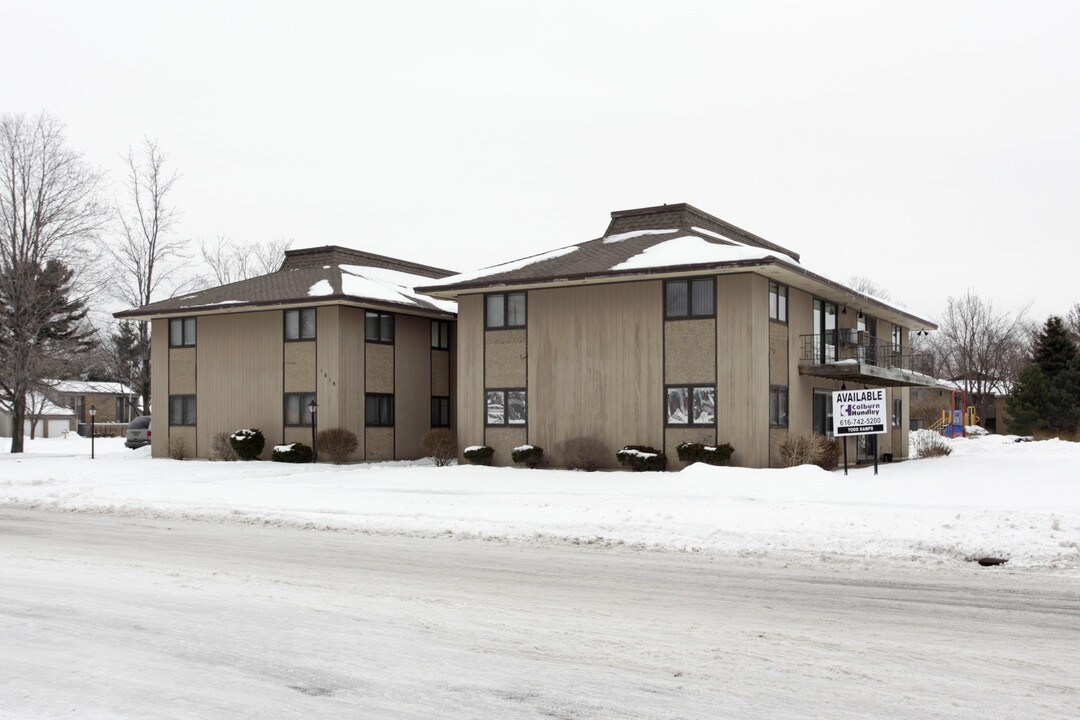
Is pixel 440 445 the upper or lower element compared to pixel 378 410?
lower

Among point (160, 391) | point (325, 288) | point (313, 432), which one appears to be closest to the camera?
point (313, 432)

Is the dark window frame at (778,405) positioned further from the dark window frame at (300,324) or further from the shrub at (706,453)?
the dark window frame at (300,324)

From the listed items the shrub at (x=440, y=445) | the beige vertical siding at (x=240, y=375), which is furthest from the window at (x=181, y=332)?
the shrub at (x=440, y=445)

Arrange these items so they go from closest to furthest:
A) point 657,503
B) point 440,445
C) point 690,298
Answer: point 657,503 < point 690,298 < point 440,445

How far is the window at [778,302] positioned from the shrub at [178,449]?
64.5ft

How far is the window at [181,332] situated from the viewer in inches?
1328

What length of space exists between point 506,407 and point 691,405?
18.1 ft

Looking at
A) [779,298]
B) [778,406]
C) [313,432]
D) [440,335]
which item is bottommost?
[313,432]

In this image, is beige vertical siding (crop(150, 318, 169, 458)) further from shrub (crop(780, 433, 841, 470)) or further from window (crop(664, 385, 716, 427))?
shrub (crop(780, 433, 841, 470))

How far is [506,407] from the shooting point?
28.2 m

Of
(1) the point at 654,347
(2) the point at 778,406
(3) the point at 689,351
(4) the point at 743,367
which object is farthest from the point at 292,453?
(2) the point at 778,406

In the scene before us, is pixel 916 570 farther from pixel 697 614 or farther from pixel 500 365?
pixel 500 365

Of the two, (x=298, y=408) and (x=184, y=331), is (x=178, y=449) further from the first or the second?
(x=298, y=408)

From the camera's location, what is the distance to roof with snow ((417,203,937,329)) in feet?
81.3
